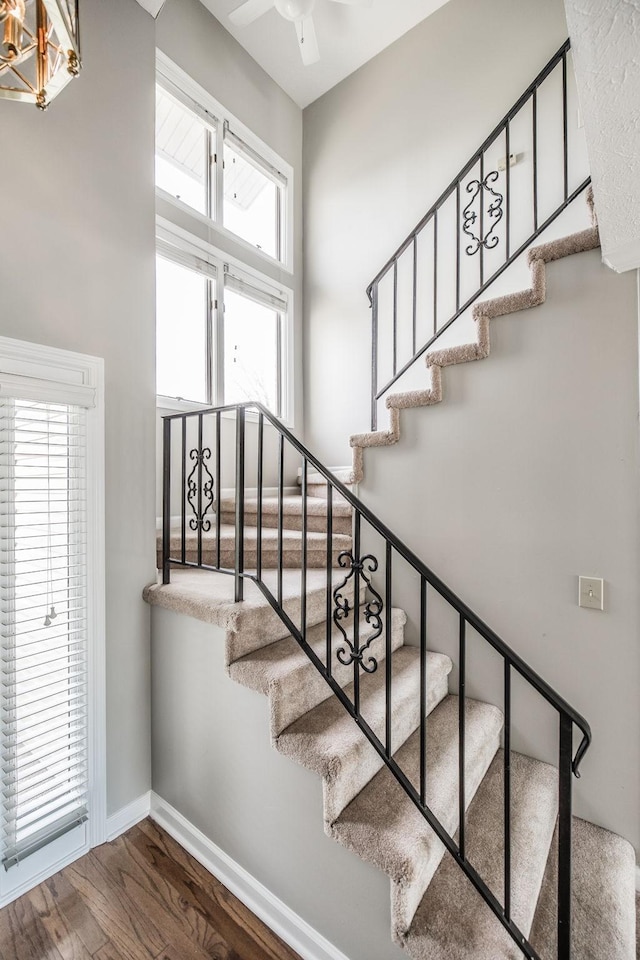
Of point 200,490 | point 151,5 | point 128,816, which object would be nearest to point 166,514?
point 200,490

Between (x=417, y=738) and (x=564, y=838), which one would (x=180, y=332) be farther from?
(x=564, y=838)

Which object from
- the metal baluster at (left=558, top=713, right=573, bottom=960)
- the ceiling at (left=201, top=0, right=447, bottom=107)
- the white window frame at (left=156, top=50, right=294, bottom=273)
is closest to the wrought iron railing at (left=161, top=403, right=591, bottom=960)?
the metal baluster at (left=558, top=713, right=573, bottom=960)

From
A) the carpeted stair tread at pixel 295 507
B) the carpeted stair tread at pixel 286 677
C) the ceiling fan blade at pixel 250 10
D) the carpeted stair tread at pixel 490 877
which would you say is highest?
the ceiling fan blade at pixel 250 10

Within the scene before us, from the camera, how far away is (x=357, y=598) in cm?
142

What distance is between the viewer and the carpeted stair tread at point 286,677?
1.62 metres

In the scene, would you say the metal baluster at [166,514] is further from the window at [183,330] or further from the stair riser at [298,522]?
the window at [183,330]

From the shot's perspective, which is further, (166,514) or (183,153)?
(183,153)

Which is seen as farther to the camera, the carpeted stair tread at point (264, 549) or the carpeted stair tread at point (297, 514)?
the carpeted stair tread at point (297, 514)

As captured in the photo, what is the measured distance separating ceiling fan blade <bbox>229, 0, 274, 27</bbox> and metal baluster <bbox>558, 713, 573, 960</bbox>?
3.91m

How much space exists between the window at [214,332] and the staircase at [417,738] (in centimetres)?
101

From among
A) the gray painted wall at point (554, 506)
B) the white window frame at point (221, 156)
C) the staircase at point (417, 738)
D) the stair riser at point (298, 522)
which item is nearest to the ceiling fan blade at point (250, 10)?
the white window frame at point (221, 156)

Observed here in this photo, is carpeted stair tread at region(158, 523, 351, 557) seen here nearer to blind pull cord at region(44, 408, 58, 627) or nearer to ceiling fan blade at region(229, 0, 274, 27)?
blind pull cord at region(44, 408, 58, 627)

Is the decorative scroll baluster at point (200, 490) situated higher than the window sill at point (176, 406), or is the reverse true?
the window sill at point (176, 406)

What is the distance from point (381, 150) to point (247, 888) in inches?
186
